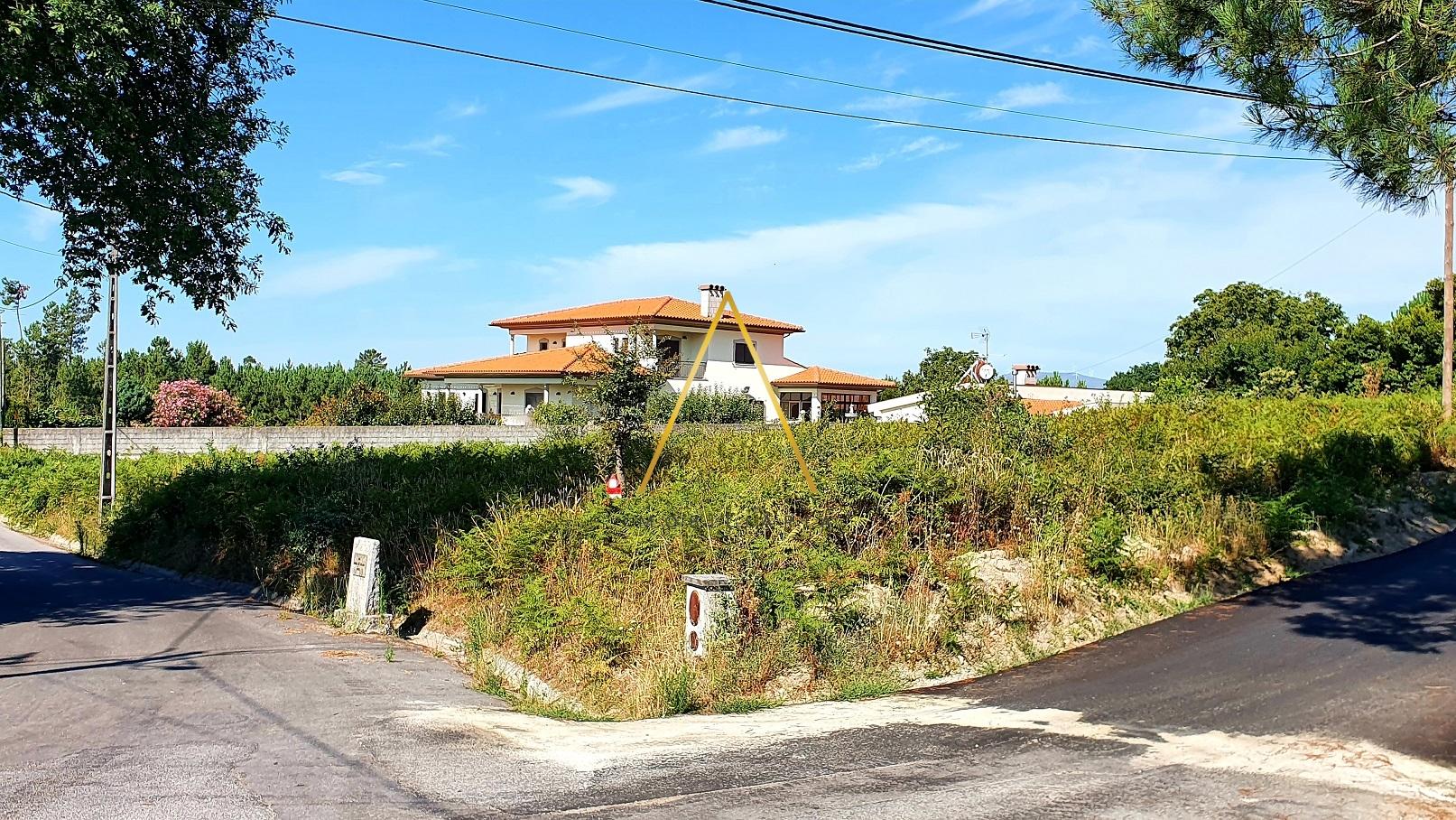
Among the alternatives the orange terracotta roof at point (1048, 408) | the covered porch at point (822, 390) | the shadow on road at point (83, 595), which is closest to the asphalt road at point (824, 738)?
the shadow on road at point (83, 595)

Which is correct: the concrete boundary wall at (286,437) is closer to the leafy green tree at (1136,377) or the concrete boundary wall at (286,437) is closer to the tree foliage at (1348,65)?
the tree foliage at (1348,65)

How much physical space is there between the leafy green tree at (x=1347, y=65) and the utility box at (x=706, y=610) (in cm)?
549

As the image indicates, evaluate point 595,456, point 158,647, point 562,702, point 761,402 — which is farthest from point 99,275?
point 761,402

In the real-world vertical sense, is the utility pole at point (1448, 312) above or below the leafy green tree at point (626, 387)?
above

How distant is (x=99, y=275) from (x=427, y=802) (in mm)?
12496

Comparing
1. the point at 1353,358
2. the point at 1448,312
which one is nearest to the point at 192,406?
the point at 1448,312

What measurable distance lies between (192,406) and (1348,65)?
43635 mm

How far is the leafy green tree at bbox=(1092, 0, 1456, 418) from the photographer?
6.41 metres

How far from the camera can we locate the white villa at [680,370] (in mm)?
45969

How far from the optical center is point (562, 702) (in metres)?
9.04

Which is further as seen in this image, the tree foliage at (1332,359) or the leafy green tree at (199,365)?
the leafy green tree at (199,365)

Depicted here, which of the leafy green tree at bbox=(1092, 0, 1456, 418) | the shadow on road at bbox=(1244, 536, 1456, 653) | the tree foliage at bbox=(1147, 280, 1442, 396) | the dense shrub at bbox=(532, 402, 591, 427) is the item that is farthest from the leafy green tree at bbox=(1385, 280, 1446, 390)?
the leafy green tree at bbox=(1092, 0, 1456, 418)

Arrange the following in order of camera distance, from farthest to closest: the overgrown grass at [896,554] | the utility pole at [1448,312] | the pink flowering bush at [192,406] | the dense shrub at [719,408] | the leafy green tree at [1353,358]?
the pink flowering bush at [192,406], the dense shrub at [719,408], the leafy green tree at [1353,358], the utility pole at [1448,312], the overgrown grass at [896,554]

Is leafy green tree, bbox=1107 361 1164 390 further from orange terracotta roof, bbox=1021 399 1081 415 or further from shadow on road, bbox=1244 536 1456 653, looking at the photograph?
shadow on road, bbox=1244 536 1456 653
